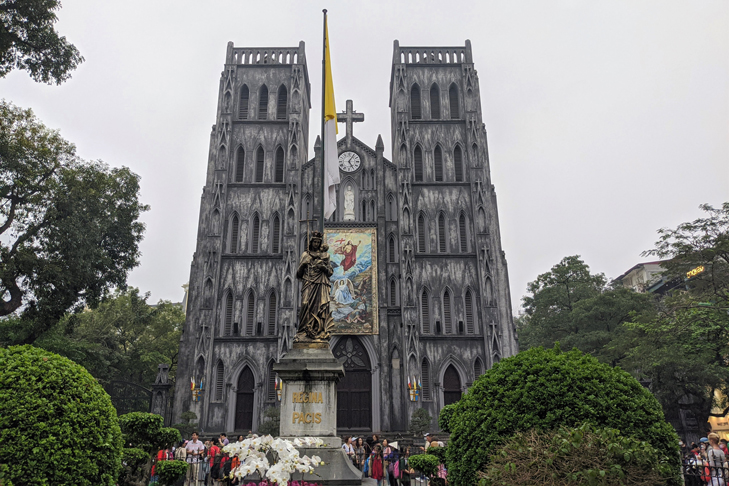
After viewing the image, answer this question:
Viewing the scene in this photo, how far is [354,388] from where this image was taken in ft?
91.4

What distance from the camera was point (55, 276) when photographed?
20.9 meters

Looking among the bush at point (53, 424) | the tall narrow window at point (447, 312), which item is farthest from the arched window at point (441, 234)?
the bush at point (53, 424)

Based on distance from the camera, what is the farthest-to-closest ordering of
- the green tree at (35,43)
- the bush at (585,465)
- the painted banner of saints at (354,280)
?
the painted banner of saints at (354,280), the green tree at (35,43), the bush at (585,465)

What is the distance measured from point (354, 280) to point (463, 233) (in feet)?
23.2

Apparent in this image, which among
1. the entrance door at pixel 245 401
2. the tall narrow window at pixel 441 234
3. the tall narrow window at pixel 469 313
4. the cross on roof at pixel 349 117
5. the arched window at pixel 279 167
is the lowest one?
the entrance door at pixel 245 401

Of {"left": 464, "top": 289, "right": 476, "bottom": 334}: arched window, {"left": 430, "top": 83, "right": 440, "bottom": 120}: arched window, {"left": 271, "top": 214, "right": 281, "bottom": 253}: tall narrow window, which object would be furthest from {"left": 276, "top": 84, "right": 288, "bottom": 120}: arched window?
{"left": 464, "top": 289, "right": 476, "bottom": 334}: arched window

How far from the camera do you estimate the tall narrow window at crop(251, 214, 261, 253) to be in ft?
100

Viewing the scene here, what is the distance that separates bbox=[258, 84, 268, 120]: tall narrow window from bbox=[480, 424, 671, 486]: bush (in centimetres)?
3139

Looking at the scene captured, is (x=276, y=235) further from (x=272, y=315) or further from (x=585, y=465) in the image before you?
(x=585, y=465)

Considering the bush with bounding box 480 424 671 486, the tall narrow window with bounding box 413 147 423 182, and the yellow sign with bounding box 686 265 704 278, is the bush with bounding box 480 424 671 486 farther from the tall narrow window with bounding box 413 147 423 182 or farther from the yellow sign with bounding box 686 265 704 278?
the tall narrow window with bounding box 413 147 423 182

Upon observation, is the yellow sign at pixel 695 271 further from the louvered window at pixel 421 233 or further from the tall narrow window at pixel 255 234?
the tall narrow window at pixel 255 234

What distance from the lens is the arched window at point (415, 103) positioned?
110 ft

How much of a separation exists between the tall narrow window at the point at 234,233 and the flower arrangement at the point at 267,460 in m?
25.9

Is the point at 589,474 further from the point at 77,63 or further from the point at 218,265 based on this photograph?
the point at 218,265
